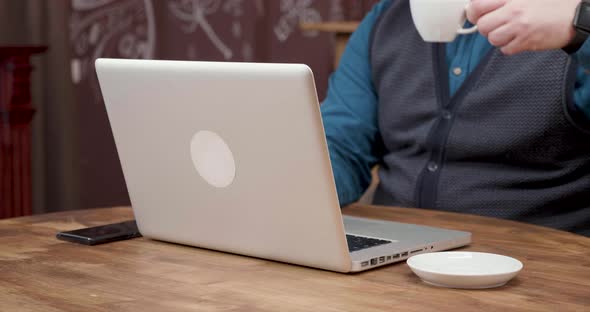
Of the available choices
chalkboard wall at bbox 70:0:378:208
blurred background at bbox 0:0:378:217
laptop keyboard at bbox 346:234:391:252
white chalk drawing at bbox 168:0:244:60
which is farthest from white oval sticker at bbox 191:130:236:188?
white chalk drawing at bbox 168:0:244:60

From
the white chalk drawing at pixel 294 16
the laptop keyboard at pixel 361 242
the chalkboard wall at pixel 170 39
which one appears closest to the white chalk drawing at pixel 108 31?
the chalkboard wall at pixel 170 39

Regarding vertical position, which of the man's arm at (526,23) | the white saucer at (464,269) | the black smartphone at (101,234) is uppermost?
the man's arm at (526,23)

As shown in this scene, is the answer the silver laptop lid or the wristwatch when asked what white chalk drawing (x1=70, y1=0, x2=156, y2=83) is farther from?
the wristwatch

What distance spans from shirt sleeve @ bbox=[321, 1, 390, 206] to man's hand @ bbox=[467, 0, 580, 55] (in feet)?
1.51

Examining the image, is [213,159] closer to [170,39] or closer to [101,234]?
[101,234]

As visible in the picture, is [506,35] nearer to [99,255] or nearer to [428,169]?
[428,169]

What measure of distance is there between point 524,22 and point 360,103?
567 millimetres

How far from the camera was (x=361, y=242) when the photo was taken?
3.70ft

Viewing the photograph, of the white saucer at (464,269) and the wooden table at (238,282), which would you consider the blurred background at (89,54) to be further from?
the white saucer at (464,269)

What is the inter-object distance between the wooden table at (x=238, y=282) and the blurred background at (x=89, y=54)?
141 centimetres

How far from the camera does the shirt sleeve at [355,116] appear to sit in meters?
1.70

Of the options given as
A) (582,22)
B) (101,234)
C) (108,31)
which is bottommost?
(101,234)

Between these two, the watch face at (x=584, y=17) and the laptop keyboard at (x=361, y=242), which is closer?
the laptop keyboard at (x=361, y=242)

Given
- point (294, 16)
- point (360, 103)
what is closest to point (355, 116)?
point (360, 103)
